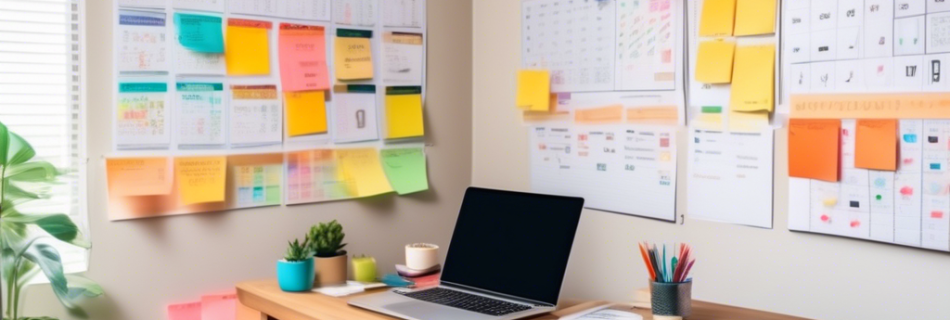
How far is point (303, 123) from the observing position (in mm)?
2332

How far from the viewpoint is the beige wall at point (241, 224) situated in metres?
2.02

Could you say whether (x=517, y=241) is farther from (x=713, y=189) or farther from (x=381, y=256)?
(x=381, y=256)

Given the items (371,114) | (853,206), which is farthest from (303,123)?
(853,206)

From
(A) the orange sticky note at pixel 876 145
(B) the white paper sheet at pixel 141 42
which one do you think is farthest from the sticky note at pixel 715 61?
(B) the white paper sheet at pixel 141 42

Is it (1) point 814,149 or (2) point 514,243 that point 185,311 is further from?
(1) point 814,149

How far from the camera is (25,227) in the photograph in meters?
1.87

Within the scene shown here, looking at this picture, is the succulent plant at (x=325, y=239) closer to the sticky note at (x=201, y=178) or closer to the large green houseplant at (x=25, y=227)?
the sticky note at (x=201, y=178)

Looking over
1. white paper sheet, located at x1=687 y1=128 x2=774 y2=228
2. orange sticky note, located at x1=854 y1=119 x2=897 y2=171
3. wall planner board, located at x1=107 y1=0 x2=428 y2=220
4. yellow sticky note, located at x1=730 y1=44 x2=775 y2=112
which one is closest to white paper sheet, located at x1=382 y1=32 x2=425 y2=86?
wall planner board, located at x1=107 y1=0 x2=428 y2=220

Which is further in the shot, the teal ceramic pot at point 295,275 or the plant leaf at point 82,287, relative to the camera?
the teal ceramic pot at point 295,275

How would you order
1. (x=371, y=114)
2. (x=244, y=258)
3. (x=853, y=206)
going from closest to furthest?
(x=853, y=206) → (x=244, y=258) → (x=371, y=114)

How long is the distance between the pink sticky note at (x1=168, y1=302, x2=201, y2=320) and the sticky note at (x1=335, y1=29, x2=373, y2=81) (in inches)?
27.5

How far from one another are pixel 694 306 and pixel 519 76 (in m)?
0.93

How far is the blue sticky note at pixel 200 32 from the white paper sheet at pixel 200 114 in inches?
3.5

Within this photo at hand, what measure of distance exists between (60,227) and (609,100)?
51.9 inches
